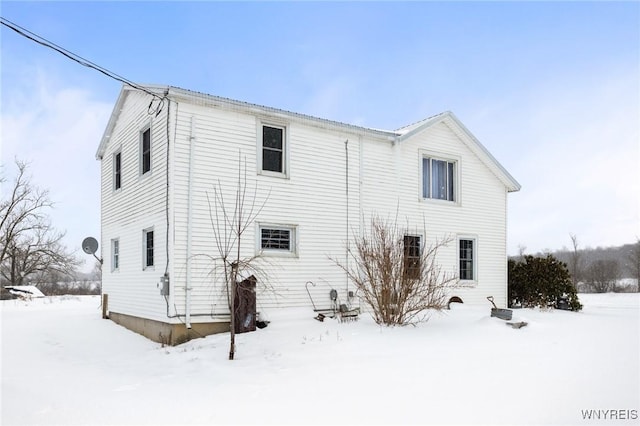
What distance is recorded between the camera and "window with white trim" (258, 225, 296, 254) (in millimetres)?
12773

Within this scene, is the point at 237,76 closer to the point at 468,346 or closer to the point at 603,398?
the point at 468,346

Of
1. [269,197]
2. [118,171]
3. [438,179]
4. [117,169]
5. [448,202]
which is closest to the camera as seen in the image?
[269,197]

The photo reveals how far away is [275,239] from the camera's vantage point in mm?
12969

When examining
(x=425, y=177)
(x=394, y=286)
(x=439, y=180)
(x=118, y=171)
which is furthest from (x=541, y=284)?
(x=118, y=171)

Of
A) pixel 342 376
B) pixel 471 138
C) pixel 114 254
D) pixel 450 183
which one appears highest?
pixel 471 138

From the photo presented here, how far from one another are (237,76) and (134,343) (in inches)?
319

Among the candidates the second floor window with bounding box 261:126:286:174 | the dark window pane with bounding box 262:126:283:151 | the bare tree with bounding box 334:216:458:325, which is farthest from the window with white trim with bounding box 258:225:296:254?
the dark window pane with bounding box 262:126:283:151

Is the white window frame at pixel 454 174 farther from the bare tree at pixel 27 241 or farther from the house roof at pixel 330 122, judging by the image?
the bare tree at pixel 27 241

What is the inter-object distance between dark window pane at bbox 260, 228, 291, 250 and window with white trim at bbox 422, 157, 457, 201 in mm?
5088

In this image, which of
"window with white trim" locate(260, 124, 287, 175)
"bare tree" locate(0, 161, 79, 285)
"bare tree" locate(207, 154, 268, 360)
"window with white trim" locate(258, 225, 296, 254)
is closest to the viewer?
"bare tree" locate(207, 154, 268, 360)

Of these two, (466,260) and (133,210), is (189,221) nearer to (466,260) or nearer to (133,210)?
(133,210)

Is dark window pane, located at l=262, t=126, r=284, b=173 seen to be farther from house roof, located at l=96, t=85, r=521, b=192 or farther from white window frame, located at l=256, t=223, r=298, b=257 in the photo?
white window frame, located at l=256, t=223, r=298, b=257

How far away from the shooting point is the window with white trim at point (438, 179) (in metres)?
16.2

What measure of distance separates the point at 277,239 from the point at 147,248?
10.8ft
